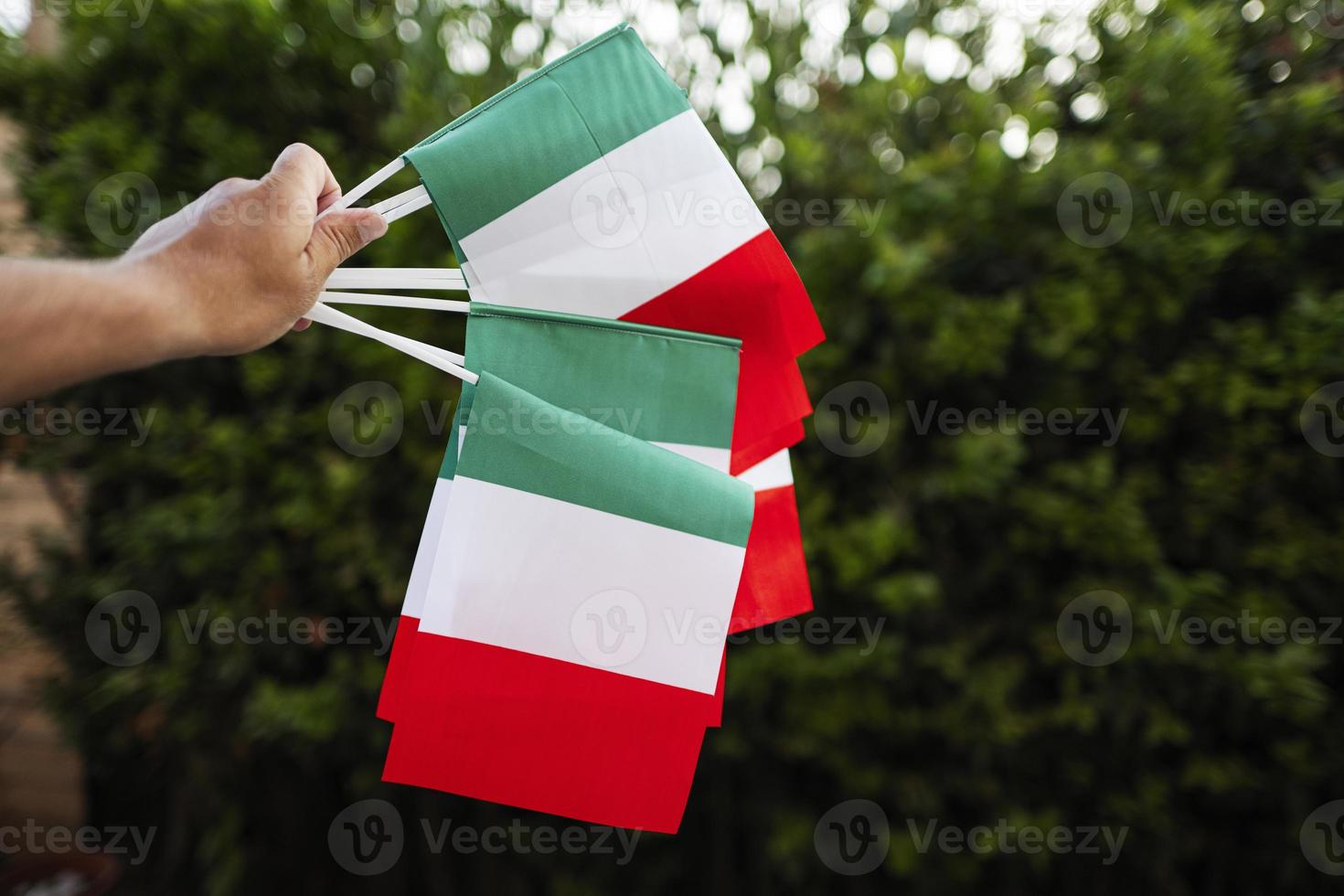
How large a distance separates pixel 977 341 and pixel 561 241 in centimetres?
122

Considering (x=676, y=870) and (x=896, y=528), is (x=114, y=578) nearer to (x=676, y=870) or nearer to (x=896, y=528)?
(x=676, y=870)

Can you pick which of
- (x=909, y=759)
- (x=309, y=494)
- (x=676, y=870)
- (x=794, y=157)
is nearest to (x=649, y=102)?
(x=794, y=157)

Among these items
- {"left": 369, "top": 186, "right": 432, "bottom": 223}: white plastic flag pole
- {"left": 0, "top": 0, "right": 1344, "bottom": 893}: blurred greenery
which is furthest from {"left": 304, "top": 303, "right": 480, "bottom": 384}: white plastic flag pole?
{"left": 0, "top": 0, "right": 1344, "bottom": 893}: blurred greenery

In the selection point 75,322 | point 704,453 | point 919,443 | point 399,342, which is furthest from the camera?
point 919,443

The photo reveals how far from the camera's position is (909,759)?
1.97 metres

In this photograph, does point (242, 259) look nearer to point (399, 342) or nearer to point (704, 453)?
point (399, 342)

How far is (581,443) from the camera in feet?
2.50

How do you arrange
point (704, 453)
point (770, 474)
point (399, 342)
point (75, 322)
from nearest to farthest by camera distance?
point (75, 322)
point (399, 342)
point (704, 453)
point (770, 474)

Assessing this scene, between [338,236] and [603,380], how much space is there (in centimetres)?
29

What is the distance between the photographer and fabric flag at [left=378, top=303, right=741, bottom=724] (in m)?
0.80

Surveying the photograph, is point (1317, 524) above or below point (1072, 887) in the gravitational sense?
above

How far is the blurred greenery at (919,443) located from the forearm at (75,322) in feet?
4.04

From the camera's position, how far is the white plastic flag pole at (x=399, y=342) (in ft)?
2.48

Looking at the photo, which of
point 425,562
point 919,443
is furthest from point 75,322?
point 919,443
